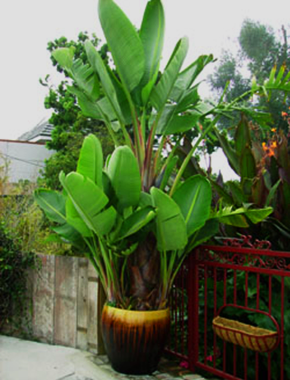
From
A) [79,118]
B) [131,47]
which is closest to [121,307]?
[131,47]

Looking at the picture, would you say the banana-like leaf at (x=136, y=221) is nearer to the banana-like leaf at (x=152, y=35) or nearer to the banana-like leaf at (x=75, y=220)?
the banana-like leaf at (x=75, y=220)

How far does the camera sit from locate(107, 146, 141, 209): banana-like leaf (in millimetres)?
3711

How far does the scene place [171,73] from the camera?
4078 millimetres

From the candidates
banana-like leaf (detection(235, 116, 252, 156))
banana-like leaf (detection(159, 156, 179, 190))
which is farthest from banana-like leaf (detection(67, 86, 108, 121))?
banana-like leaf (detection(235, 116, 252, 156))

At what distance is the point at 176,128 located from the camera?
461 centimetres

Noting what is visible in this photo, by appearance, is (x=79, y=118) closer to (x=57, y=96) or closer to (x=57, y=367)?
(x=57, y=96)

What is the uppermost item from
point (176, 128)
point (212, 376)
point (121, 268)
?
point (176, 128)

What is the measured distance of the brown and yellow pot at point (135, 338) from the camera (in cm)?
397

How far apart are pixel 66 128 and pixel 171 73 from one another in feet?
35.1

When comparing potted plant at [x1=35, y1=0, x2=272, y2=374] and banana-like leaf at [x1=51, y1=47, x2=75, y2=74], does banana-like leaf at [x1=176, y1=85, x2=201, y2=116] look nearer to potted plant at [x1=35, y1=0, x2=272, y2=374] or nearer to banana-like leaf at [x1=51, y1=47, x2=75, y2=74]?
potted plant at [x1=35, y1=0, x2=272, y2=374]

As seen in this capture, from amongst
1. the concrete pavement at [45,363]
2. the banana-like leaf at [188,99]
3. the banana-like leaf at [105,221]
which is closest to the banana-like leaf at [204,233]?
the banana-like leaf at [105,221]

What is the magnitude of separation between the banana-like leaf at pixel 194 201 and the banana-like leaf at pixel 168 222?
0.19 m

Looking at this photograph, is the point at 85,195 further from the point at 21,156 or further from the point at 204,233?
the point at 21,156

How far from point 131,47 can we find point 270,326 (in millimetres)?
2770
